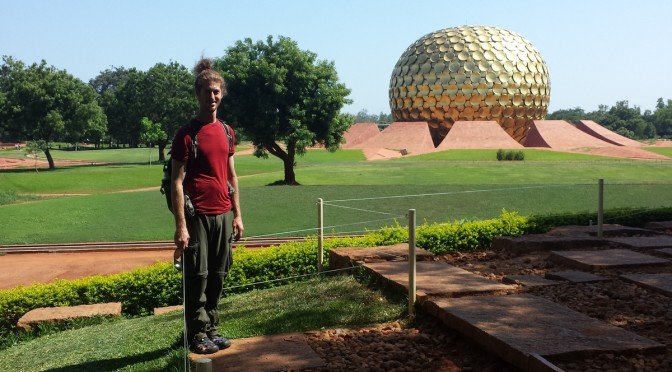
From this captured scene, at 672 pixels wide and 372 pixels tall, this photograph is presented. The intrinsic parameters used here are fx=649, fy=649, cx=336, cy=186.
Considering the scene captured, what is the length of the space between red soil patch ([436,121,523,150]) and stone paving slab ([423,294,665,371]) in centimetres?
3044

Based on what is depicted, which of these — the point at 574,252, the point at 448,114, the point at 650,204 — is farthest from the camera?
the point at 448,114

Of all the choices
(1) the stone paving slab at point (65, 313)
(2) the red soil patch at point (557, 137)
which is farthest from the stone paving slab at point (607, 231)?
(2) the red soil patch at point (557, 137)

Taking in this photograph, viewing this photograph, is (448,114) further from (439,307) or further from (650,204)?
(439,307)

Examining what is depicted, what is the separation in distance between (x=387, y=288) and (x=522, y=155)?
25.1 meters

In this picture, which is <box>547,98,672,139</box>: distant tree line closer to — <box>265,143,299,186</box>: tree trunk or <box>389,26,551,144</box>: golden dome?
<box>389,26,551,144</box>: golden dome

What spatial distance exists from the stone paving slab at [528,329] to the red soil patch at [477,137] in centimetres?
3044

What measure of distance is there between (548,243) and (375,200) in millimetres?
9162

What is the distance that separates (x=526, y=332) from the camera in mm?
3832

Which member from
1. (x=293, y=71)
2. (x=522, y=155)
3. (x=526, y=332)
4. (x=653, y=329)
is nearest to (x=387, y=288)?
(x=526, y=332)

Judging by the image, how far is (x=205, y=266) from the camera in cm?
419

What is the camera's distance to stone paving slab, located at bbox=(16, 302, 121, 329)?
7211mm

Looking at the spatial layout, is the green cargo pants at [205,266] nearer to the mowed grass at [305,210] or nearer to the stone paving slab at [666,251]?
the stone paving slab at [666,251]

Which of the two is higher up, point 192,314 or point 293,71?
point 293,71

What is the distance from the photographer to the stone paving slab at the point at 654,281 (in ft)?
16.4
